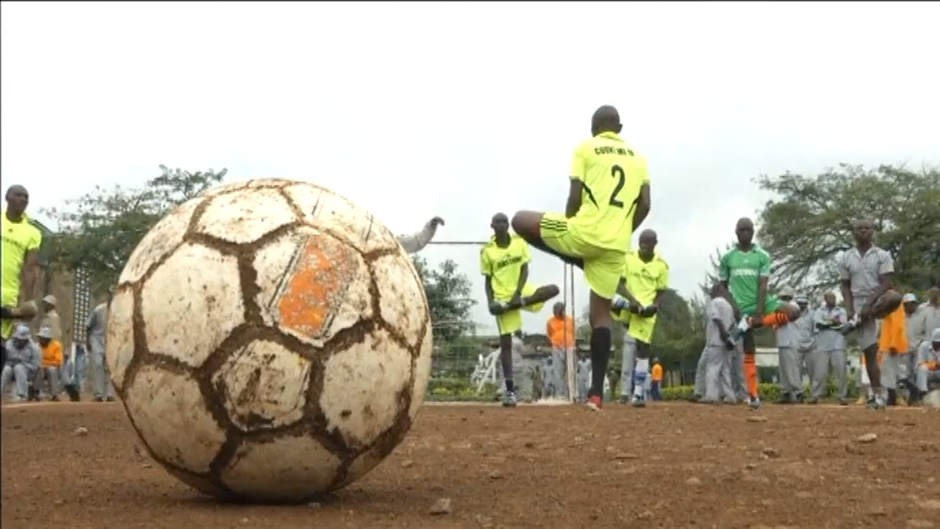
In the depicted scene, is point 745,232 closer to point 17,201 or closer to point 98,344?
point 17,201

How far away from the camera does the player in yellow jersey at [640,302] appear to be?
12828 millimetres

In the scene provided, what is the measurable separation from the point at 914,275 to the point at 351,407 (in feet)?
126

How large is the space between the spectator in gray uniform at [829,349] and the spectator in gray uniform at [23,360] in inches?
443

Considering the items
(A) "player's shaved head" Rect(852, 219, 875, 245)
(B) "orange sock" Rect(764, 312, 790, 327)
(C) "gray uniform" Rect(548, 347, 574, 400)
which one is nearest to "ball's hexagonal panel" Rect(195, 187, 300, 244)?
(A) "player's shaved head" Rect(852, 219, 875, 245)

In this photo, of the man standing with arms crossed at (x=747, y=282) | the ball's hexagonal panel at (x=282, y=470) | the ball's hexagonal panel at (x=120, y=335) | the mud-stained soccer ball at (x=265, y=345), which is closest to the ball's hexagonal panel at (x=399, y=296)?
the mud-stained soccer ball at (x=265, y=345)

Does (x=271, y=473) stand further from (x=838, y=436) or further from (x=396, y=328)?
(x=838, y=436)

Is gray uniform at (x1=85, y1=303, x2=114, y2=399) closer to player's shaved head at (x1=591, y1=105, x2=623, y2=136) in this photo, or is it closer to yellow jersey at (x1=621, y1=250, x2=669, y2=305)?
yellow jersey at (x1=621, y1=250, x2=669, y2=305)

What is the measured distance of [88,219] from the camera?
37.9 metres

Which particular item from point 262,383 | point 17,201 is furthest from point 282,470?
point 17,201

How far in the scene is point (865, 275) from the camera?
1160 centimetres

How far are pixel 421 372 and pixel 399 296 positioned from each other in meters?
0.33

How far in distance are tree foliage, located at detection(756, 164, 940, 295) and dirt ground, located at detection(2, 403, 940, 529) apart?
34.3m

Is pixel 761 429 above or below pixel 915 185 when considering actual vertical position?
below

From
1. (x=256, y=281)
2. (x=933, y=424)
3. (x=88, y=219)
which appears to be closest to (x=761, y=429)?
(x=933, y=424)
